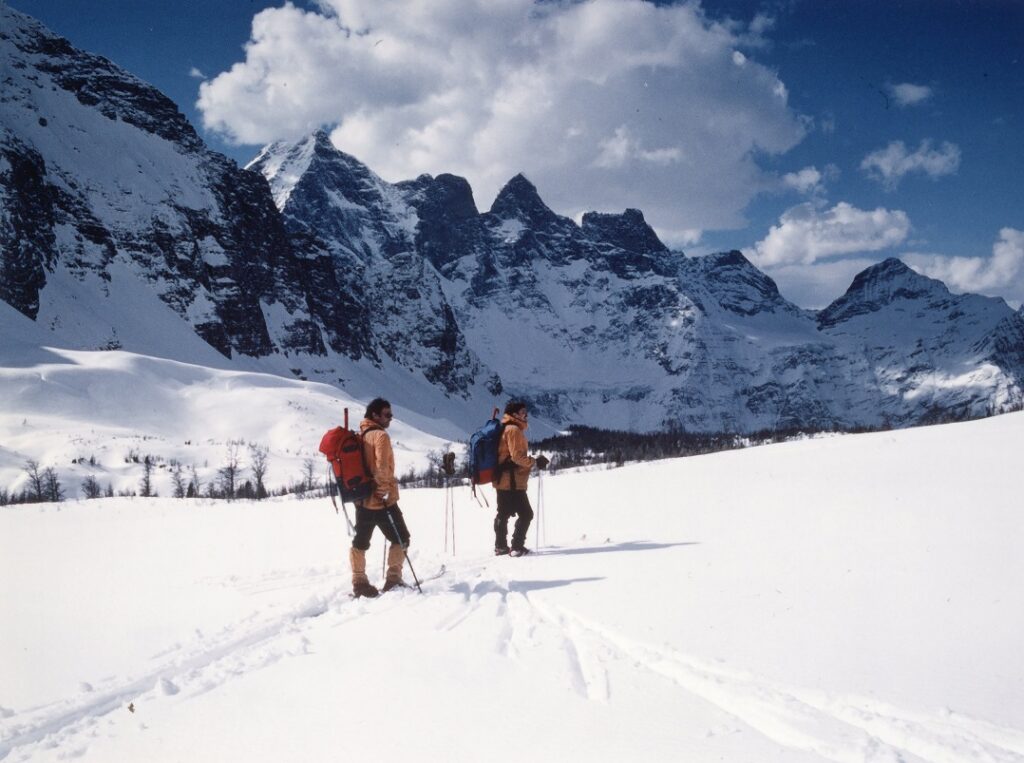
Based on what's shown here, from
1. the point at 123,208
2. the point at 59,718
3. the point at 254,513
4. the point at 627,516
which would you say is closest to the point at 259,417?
the point at 254,513

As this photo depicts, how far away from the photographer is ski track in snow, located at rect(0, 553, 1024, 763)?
392 cm

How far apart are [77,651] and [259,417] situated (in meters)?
90.0

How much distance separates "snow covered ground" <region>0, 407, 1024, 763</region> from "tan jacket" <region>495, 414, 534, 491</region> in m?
1.34

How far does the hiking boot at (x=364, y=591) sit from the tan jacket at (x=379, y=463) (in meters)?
1.01

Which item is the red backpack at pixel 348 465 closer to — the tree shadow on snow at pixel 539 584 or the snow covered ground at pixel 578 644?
the snow covered ground at pixel 578 644

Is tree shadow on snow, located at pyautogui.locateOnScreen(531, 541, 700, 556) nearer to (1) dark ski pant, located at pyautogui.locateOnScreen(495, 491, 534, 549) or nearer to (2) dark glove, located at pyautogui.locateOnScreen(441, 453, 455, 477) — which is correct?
(1) dark ski pant, located at pyautogui.locateOnScreen(495, 491, 534, 549)

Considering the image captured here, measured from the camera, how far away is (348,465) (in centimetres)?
853

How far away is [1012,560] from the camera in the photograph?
7328mm

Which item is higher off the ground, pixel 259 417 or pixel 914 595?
pixel 259 417

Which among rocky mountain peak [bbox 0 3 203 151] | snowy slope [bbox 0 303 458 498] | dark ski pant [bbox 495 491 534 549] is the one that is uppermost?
rocky mountain peak [bbox 0 3 203 151]

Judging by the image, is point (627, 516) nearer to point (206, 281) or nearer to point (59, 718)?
point (59, 718)

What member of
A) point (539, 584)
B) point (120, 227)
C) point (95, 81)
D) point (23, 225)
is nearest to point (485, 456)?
point (539, 584)

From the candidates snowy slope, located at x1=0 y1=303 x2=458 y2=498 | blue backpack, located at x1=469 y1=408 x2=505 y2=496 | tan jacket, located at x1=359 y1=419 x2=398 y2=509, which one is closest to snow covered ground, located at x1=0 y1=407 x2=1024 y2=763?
tan jacket, located at x1=359 y1=419 x2=398 y2=509

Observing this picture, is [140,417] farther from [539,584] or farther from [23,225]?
[539,584]
